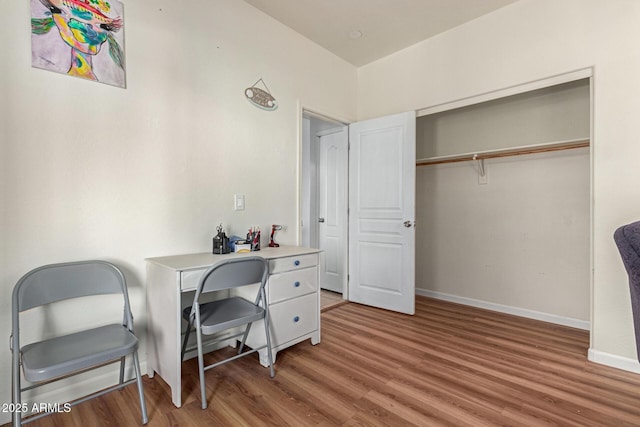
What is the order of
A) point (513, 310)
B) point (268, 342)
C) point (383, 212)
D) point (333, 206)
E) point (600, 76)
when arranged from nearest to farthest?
point (268, 342)
point (600, 76)
point (513, 310)
point (383, 212)
point (333, 206)

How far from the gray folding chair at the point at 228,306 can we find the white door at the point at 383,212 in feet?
5.34

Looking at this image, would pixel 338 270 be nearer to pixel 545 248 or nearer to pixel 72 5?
pixel 545 248

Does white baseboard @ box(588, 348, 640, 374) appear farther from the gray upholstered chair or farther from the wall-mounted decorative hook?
the wall-mounted decorative hook

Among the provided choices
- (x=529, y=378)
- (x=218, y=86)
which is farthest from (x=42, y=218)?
(x=529, y=378)

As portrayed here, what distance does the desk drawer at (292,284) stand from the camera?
7.02ft

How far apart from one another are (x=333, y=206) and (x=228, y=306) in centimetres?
216

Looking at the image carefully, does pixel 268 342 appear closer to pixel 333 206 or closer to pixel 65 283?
pixel 65 283

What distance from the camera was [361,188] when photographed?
347 centimetres

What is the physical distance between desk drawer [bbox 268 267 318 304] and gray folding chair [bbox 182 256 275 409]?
109 mm

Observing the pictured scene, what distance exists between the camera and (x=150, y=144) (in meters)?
2.01

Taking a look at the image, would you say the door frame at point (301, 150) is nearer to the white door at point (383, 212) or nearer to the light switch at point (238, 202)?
the white door at point (383, 212)

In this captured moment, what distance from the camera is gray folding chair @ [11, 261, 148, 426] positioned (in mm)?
1294

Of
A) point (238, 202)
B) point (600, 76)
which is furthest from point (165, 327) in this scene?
point (600, 76)

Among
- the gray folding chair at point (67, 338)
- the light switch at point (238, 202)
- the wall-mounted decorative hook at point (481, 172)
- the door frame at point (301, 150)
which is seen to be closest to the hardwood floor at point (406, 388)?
the gray folding chair at point (67, 338)
